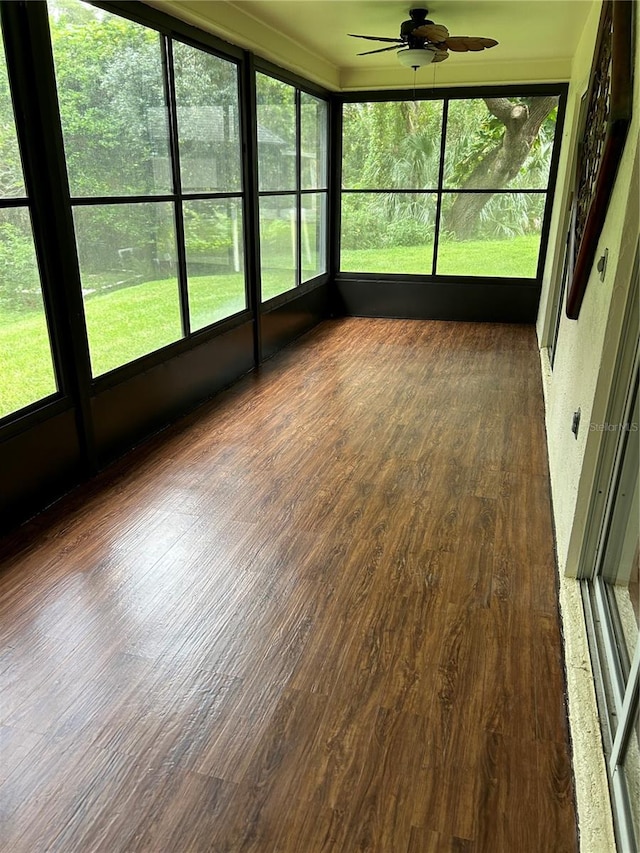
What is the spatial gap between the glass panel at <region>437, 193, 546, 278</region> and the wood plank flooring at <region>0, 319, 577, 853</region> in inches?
150

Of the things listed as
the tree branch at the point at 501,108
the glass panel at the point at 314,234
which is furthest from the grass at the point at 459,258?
the tree branch at the point at 501,108

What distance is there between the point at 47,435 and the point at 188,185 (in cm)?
212

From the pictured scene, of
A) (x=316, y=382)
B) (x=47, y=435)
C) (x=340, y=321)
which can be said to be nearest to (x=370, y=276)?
(x=340, y=321)

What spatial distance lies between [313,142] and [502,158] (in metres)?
2.09

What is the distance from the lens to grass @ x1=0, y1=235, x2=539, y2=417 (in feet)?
9.86

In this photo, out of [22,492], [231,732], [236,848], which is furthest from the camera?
[22,492]

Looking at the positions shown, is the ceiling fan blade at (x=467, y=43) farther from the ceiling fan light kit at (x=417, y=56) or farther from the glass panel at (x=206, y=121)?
the glass panel at (x=206, y=121)

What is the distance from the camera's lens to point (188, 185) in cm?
434

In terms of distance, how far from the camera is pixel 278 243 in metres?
6.03

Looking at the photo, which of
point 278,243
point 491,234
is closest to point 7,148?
point 278,243

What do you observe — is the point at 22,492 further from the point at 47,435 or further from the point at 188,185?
the point at 188,185

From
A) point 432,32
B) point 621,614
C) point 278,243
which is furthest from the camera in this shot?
point 278,243

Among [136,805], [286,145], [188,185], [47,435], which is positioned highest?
[286,145]

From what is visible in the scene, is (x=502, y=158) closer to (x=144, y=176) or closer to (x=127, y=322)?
(x=144, y=176)
